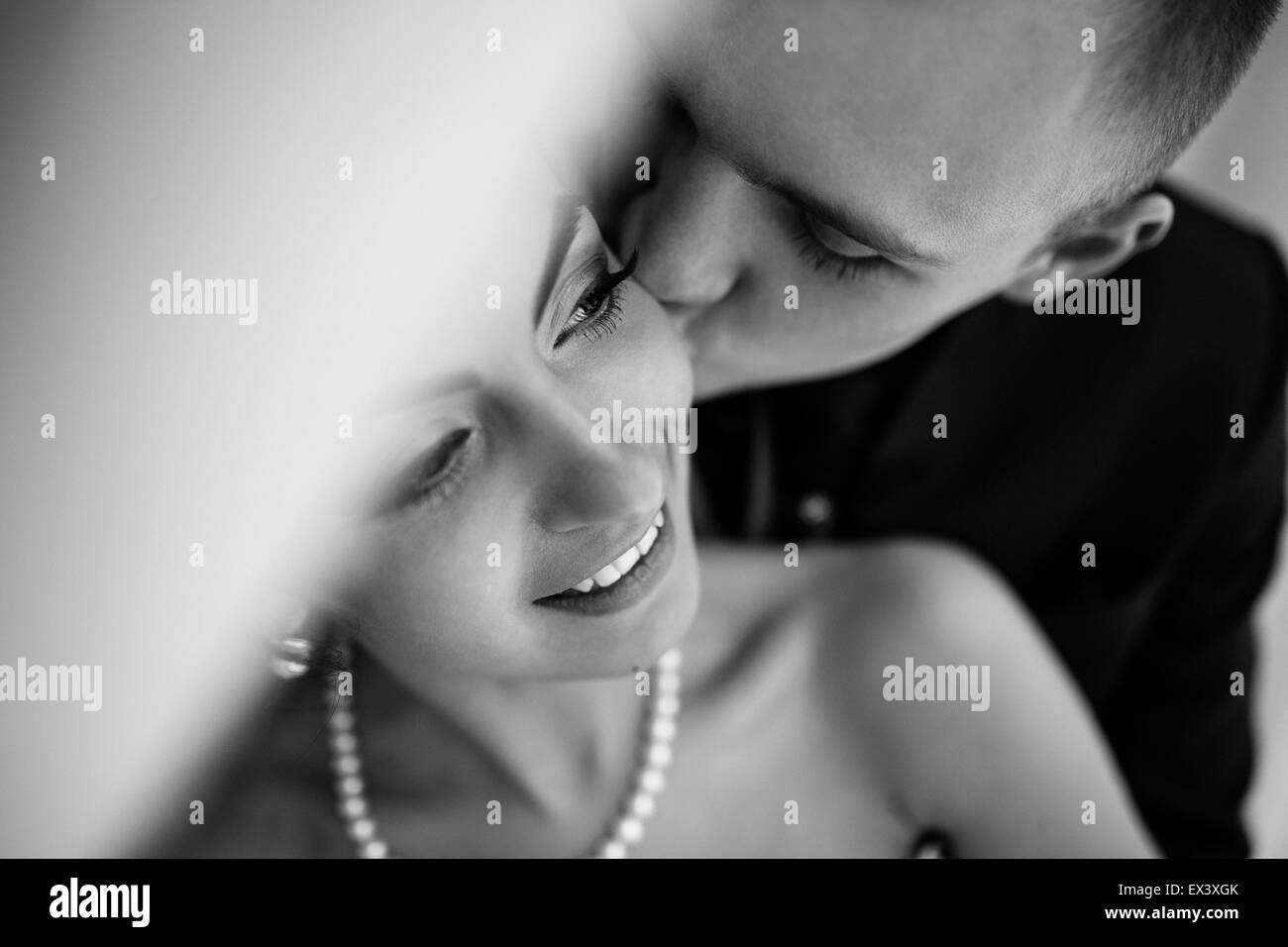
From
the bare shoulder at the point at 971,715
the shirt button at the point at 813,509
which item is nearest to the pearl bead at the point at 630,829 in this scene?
the bare shoulder at the point at 971,715

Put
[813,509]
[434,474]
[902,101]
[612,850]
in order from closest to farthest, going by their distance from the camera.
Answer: [902,101], [434,474], [612,850], [813,509]

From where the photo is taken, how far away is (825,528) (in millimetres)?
1009

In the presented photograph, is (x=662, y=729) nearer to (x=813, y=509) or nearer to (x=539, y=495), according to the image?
(x=813, y=509)

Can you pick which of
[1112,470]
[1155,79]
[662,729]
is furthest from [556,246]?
[1112,470]

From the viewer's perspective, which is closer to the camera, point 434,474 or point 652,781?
point 434,474

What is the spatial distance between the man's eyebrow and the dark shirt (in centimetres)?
39

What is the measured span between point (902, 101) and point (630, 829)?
63 cm

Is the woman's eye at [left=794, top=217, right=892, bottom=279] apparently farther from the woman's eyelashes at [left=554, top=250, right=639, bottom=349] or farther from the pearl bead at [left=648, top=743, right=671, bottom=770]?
the pearl bead at [left=648, top=743, right=671, bottom=770]

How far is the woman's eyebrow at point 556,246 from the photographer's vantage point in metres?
0.54

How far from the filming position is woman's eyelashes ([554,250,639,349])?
59 centimetres

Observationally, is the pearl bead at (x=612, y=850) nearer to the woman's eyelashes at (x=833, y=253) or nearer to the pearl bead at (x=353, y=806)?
the pearl bead at (x=353, y=806)

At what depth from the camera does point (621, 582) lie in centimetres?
68
